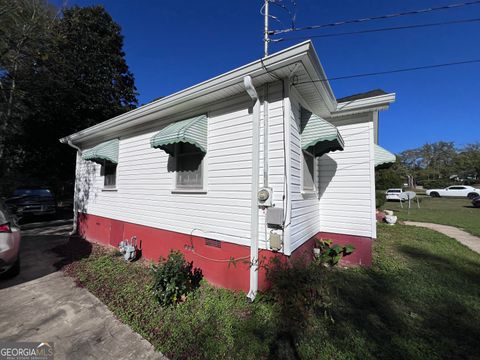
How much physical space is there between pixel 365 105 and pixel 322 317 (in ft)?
13.8

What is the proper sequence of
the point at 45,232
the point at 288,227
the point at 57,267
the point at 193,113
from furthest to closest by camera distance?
the point at 45,232
the point at 57,267
the point at 193,113
the point at 288,227

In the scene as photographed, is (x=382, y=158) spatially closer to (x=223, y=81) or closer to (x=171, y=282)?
(x=223, y=81)

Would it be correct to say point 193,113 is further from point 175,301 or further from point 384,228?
point 384,228

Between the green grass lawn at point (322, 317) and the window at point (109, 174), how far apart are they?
2.90m

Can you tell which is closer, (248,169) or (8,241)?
(248,169)

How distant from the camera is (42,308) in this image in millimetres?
3328

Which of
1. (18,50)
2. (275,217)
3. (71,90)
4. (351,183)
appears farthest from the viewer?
(71,90)

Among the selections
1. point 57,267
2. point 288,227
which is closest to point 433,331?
point 288,227

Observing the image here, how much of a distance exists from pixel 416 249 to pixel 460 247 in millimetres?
1546

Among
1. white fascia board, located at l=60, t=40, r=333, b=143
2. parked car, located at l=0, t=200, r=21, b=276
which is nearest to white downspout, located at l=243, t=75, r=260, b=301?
white fascia board, located at l=60, t=40, r=333, b=143

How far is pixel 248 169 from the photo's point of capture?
3.67 meters

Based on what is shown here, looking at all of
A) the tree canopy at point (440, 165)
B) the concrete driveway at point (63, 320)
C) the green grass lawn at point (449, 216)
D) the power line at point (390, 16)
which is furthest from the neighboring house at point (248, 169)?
the tree canopy at point (440, 165)

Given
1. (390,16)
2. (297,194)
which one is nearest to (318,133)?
(297,194)

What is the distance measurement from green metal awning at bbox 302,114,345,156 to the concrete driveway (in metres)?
3.73
